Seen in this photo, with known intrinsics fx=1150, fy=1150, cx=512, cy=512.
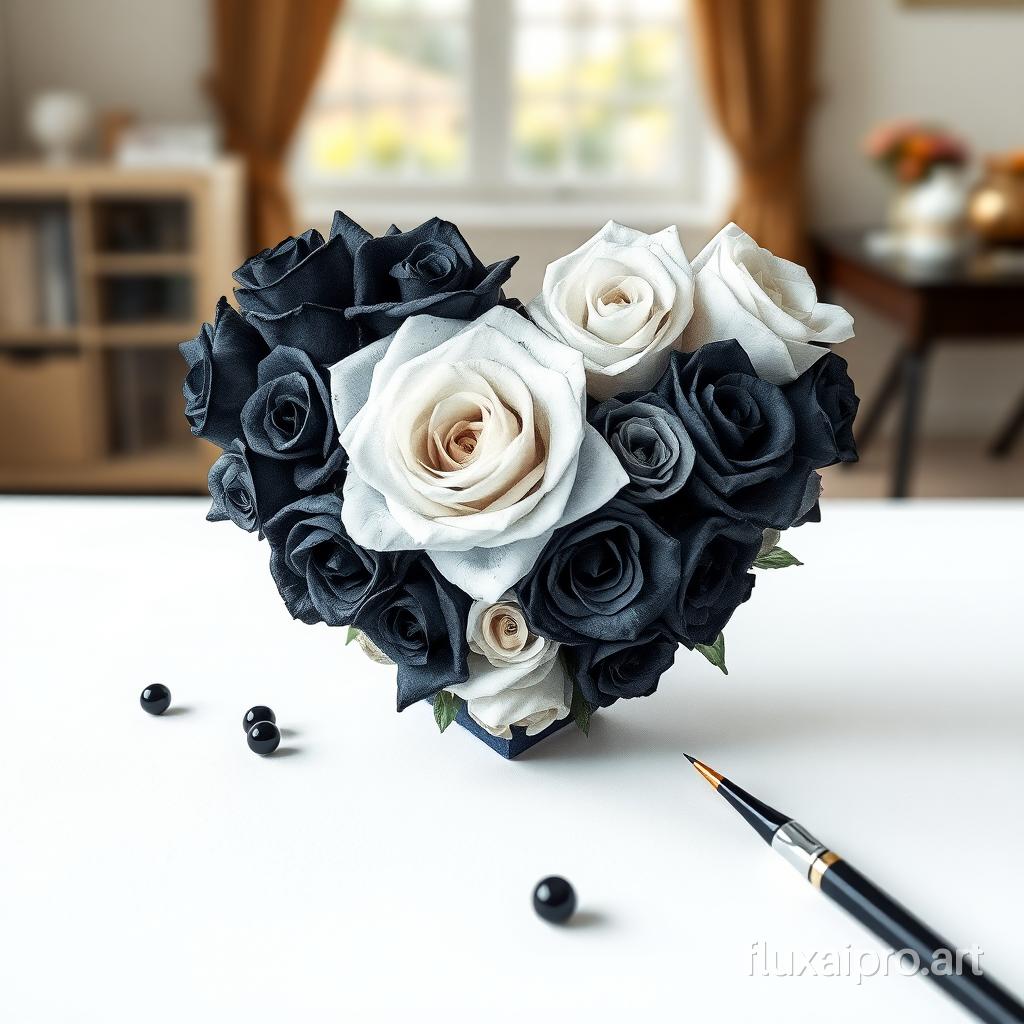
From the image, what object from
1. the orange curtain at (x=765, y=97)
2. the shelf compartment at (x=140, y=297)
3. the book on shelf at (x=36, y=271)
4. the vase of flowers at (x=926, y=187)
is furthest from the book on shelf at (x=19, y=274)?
the vase of flowers at (x=926, y=187)

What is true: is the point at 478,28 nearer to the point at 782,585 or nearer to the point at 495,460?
the point at 782,585

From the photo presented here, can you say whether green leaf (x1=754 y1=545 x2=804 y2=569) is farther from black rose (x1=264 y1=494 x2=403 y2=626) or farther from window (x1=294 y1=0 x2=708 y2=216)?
window (x1=294 y1=0 x2=708 y2=216)

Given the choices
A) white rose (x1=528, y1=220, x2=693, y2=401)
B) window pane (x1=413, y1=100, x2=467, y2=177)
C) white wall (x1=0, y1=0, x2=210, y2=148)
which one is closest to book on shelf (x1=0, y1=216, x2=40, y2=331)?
white wall (x1=0, y1=0, x2=210, y2=148)

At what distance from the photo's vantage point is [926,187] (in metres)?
3.17

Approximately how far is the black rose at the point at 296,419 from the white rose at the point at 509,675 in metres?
0.10

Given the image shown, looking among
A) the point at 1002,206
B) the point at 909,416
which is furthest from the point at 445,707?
the point at 1002,206

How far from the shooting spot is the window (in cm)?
367

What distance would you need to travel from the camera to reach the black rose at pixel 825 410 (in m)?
0.56

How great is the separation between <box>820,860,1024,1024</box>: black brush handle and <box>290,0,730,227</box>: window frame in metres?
3.36

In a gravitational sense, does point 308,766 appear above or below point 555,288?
below

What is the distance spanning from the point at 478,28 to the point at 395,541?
3.48 metres

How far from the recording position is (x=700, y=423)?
0.53m

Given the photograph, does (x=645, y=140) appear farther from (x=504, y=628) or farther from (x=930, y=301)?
(x=504, y=628)

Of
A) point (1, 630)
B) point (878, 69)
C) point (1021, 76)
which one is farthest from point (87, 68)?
point (1, 630)
